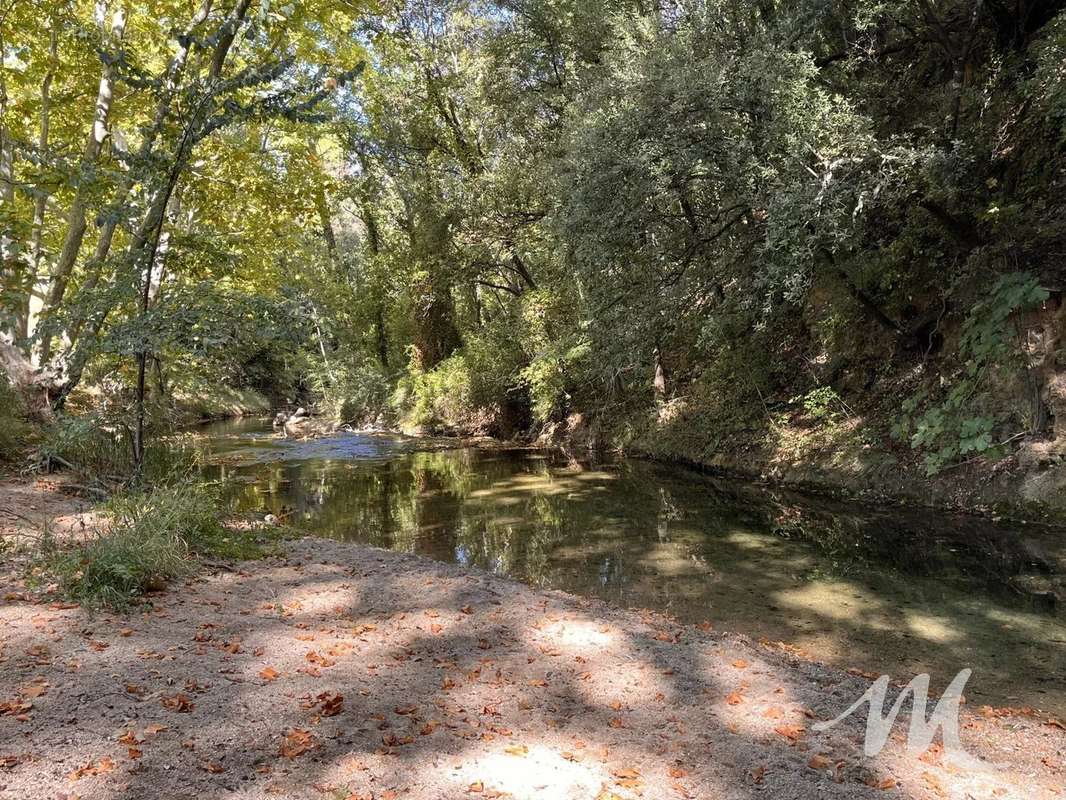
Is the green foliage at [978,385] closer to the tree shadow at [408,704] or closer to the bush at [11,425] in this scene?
the tree shadow at [408,704]

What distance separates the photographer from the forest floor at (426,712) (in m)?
2.73

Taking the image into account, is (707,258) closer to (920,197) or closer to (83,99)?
(920,197)

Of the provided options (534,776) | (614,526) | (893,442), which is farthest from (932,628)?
(893,442)

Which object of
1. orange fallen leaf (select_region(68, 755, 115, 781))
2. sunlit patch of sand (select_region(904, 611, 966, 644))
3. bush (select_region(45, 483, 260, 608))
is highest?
bush (select_region(45, 483, 260, 608))

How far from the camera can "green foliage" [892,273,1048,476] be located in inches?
295

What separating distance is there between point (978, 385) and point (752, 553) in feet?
13.6

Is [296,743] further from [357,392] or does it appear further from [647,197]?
[357,392]

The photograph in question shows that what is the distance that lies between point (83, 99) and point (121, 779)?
12.7 m

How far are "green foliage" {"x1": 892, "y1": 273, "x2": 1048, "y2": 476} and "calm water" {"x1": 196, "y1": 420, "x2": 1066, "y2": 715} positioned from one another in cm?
99

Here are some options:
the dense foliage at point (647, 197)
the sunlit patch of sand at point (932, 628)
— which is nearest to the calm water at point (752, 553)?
the sunlit patch of sand at point (932, 628)

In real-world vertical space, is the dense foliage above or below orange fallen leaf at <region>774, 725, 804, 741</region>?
above

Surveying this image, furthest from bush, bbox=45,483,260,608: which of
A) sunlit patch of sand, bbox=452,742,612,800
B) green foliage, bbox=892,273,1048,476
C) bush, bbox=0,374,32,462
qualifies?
green foliage, bbox=892,273,1048,476

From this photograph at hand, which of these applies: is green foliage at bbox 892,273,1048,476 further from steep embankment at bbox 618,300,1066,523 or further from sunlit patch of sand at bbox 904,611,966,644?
sunlit patch of sand at bbox 904,611,966,644

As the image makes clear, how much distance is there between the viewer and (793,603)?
19.7 ft
